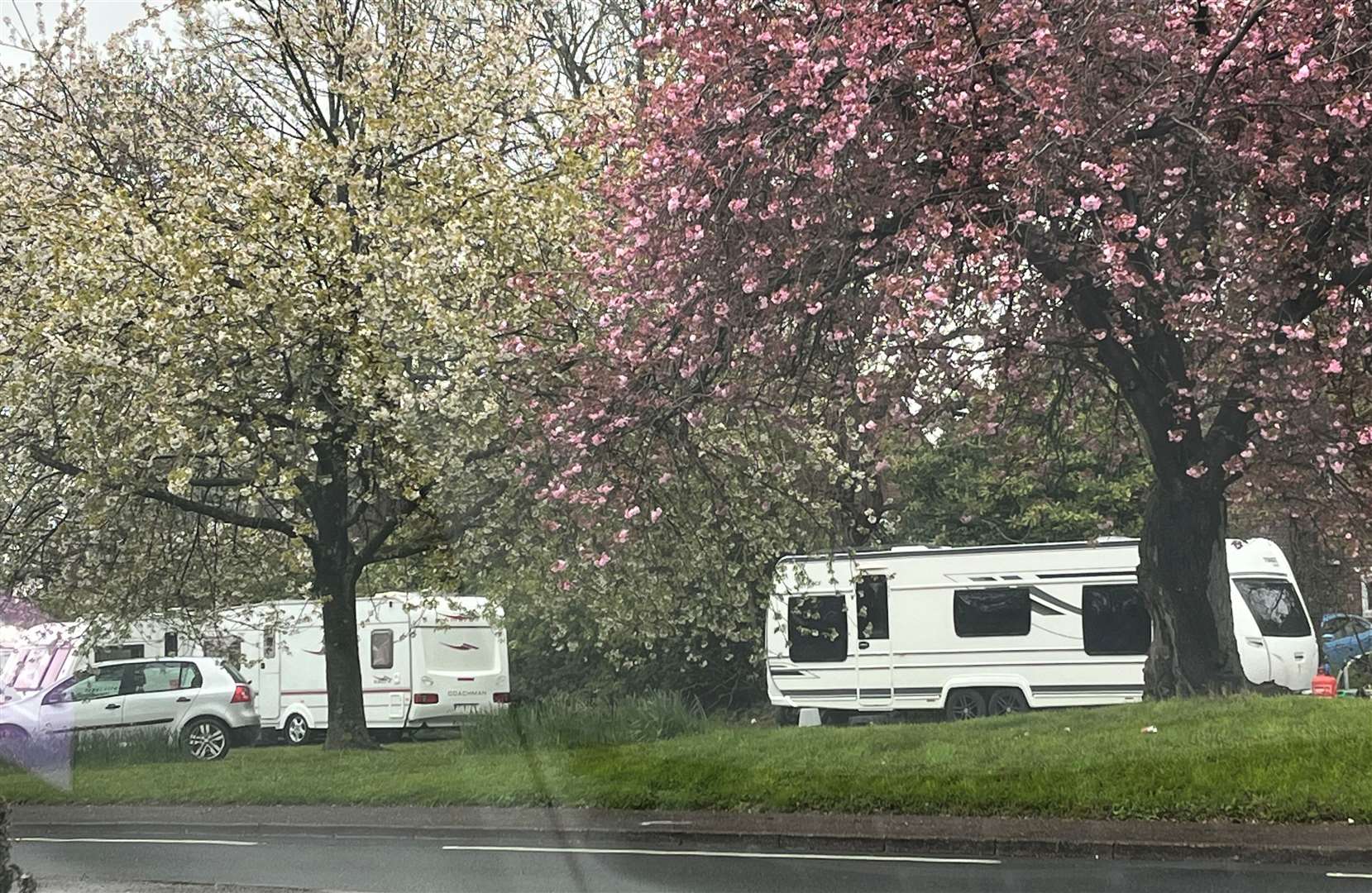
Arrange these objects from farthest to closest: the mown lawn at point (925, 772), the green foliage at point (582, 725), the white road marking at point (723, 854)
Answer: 1. the green foliage at point (582, 725)
2. the mown lawn at point (925, 772)
3. the white road marking at point (723, 854)

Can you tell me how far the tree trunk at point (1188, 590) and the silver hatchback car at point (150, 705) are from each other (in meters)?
12.9

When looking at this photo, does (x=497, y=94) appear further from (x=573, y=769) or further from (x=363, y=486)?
(x=573, y=769)

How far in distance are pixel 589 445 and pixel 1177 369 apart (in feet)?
17.3

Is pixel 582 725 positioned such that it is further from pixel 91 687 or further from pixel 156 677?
pixel 91 687

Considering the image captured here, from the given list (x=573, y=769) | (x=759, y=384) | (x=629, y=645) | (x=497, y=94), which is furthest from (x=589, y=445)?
(x=629, y=645)

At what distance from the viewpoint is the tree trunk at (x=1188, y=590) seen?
1405 centimetres

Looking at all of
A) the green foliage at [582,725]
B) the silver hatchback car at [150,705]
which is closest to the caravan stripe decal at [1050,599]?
the green foliage at [582,725]

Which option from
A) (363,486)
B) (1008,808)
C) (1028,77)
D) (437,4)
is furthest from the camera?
(437,4)

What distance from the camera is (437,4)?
1780cm

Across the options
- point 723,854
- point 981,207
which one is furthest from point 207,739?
point 981,207

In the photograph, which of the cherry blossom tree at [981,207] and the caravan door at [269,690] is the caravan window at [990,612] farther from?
the caravan door at [269,690]

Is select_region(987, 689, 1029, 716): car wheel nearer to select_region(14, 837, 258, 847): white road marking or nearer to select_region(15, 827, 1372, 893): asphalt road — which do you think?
select_region(15, 827, 1372, 893): asphalt road

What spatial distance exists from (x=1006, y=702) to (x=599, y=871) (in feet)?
39.2

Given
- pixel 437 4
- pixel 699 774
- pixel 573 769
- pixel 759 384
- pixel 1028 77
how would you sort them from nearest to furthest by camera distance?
pixel 1028 77, pixel 759 384, pixel 699 774, pixel 573 769, pixel 437 4
